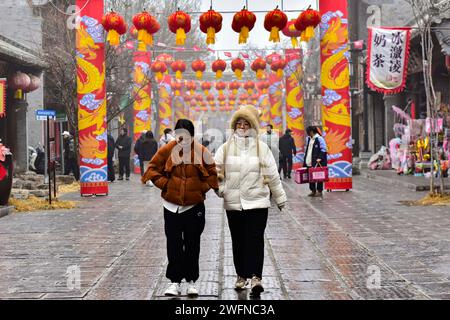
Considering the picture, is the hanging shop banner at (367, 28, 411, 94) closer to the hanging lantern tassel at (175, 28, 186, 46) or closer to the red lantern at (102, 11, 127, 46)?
the hanging lantern tassel at (175, 28, 186, 46)

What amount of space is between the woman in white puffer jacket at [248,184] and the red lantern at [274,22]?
986 cm

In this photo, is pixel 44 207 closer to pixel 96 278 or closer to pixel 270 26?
pixel 270 26

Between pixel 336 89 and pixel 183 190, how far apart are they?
13.2 metres

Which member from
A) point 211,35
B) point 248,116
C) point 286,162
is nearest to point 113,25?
point 211,35

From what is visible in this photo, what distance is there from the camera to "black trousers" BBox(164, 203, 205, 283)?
6996 millimetres

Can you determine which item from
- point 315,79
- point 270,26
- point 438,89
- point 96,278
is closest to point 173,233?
point 96,278

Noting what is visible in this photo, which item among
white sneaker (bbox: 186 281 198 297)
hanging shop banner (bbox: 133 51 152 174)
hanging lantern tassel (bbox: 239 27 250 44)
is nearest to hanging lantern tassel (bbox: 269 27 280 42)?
hanging lantern tassel (bbox: 239 27 250 44)

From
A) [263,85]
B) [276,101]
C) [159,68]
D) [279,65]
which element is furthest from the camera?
[263,85]

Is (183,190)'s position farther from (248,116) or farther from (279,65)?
(279,65)

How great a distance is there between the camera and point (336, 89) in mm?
19531

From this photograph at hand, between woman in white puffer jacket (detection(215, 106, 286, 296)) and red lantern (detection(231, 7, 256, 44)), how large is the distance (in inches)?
371

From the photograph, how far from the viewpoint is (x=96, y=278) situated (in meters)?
7.86

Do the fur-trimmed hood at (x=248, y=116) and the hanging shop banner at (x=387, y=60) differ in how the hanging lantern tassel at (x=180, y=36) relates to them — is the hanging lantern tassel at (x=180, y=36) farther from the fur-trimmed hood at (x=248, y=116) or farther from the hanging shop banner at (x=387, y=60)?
the fur-trimmed hood at (x=248, y=116)
